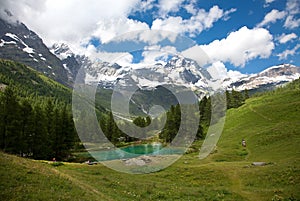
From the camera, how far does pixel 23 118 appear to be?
192 ft

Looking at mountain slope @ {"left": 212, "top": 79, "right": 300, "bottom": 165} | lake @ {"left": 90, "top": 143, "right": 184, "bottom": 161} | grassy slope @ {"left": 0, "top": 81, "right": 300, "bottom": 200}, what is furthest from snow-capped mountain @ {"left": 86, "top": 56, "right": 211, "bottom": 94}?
lake @ {"left": 90, "top": 143, "right": 184, "bottom": 161}

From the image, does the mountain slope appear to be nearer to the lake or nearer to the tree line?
the lake

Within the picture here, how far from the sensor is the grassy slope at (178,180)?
52.0 ft

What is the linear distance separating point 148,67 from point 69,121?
5674 cm

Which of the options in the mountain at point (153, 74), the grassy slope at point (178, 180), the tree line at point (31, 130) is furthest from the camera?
the tree line at point (31, 130)

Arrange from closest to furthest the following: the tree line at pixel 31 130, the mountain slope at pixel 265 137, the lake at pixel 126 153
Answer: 1. the mountain slope at pixel 265 137
2. the tree line at pixel 31 130
3. the lake at pixel 126 153

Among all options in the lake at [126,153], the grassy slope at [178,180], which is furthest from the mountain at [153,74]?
the lake at [126,153]

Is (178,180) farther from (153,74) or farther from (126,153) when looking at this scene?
(126,153)

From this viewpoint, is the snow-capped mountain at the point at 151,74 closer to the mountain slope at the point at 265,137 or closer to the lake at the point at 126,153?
the mountain slope at the point at 265,137

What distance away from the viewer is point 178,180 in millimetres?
33156

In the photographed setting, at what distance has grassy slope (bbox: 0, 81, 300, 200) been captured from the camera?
15.8 metres

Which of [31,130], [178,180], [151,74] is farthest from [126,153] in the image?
[151,74]

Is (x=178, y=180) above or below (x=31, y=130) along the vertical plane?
below

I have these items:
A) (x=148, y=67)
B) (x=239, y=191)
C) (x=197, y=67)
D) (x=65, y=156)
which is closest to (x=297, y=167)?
(x=239, y=191)
